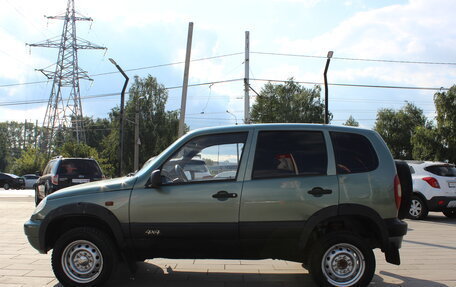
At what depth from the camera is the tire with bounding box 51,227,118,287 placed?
14.7 feet

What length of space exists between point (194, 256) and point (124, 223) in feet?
2.90

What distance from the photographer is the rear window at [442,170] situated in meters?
10.8

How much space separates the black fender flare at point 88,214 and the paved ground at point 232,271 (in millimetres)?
820

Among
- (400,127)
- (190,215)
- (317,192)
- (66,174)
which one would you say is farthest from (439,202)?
(400,127)

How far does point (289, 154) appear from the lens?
4512mm

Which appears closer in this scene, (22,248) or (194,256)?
(194,256)

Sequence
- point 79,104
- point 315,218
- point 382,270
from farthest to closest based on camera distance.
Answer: point 79,104 → point 382,270 → point 315,218

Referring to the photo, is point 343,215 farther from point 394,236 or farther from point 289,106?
point 289,106

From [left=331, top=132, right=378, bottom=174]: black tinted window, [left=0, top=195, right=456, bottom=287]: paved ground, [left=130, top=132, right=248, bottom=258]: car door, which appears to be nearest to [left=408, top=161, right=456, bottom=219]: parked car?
[left=0, top=195, right=456, bottom=287]: paved ground

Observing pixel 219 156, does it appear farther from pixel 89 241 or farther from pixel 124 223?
pixel 89 241

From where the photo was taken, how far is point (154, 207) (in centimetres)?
437

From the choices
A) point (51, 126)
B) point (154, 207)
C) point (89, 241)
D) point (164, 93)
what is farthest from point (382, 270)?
point (164, 93)

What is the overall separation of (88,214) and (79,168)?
839cm

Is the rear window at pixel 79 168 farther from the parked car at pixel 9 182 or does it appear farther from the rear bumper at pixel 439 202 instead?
the parked car at pixel 9 182
